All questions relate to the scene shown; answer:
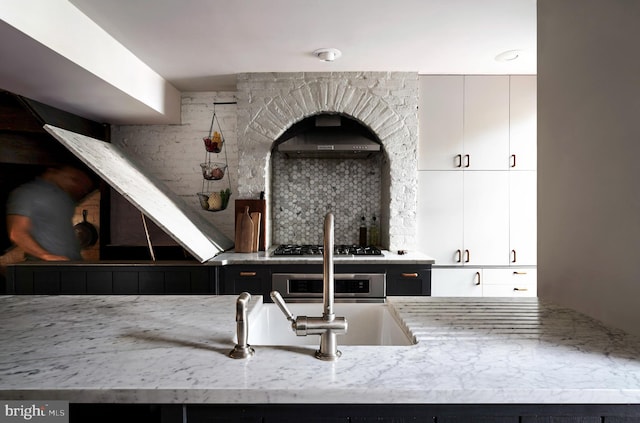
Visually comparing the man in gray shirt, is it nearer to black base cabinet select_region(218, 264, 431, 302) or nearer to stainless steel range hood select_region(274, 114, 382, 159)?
black base cabinet select_region(218, 264, 431, 302)

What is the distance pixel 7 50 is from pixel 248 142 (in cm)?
172

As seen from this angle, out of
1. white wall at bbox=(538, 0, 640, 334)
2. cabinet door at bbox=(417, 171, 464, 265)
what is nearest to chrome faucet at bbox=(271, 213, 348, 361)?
white wall at bbox=(538, 0, 640, 334)

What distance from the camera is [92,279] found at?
2721 mm

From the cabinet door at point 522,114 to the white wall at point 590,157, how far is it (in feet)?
6.01

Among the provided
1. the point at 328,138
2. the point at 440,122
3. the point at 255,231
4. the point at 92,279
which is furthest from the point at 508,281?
the point at 92,279

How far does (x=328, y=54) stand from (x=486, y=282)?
2341 mm

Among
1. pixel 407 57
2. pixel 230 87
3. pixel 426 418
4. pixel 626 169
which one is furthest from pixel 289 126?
pixel 426 418

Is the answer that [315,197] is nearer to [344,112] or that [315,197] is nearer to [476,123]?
[344,112]

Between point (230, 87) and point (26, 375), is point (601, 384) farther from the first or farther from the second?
point (230, 87)

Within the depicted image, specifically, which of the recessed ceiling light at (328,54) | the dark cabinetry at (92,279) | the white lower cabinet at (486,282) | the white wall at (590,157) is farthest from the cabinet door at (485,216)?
the dark cabinetry at (92,279)

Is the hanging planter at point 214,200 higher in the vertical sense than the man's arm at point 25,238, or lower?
higher

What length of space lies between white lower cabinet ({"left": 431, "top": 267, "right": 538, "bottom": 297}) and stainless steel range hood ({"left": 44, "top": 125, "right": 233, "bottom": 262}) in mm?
1959

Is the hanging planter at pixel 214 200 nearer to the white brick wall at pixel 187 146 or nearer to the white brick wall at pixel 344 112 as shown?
the white brick wall at pixel 187 146

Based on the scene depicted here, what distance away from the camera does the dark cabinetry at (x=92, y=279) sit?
2719mm
